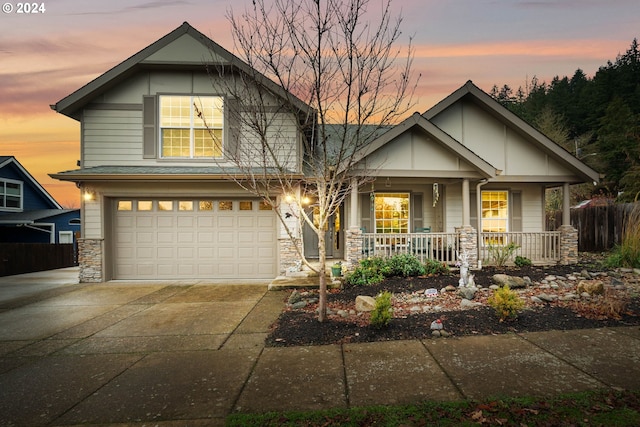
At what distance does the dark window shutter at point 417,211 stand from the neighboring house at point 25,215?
19930 mm

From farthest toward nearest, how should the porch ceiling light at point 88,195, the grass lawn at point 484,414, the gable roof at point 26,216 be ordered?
the gable roof at point 26,216 < the porch ceiling light at point 88,195 < the grass lawn at point 484,414

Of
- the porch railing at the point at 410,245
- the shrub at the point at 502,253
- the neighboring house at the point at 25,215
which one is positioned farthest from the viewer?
the neighboring house at the point at 25,215

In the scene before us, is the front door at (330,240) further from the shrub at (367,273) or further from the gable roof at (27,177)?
the gable roof at (27,177)

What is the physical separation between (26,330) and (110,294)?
2.53 m

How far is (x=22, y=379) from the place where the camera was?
368 cm

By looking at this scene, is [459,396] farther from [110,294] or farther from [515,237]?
[515,237]

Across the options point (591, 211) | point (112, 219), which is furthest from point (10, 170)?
point (591, 211)

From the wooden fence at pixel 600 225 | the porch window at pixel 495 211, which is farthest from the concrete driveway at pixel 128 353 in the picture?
the wooden fence at pixel 600 225

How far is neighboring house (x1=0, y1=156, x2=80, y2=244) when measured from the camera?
18.0 m

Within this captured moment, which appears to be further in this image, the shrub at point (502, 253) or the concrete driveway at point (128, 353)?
the shrub at point (502, 253)

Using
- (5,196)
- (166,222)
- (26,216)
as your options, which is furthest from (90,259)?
(5,196)

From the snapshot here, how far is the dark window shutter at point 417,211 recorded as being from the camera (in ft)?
39.0

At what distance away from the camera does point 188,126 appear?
32.0 feet

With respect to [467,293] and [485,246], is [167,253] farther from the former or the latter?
[485,246]
